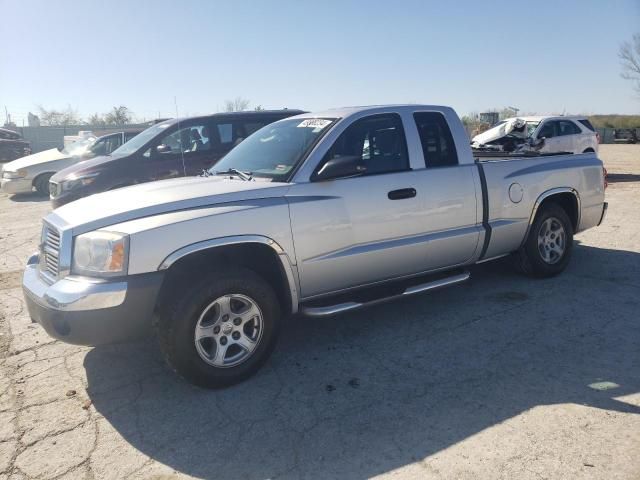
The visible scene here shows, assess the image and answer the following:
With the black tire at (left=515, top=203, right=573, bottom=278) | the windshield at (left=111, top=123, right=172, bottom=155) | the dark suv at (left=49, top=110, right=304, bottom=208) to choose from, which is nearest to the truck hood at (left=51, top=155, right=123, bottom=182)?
the dark suv at (left=49, top=110, right=304, bottom=208)

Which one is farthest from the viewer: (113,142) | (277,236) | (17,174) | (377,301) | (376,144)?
(17,174)

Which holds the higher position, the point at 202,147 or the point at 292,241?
the point at 202,147

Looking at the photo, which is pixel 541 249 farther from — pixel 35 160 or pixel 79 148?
pixel 35 160

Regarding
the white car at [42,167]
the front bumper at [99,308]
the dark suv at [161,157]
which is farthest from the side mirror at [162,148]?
the white car at [42,167]

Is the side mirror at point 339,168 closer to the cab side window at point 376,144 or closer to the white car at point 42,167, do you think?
the cab side window at point 376,144

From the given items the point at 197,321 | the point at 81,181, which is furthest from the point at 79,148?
the point at 197,321

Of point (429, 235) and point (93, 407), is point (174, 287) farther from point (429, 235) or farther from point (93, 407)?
point (429, 235)

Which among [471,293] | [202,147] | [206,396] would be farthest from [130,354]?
[202,147]

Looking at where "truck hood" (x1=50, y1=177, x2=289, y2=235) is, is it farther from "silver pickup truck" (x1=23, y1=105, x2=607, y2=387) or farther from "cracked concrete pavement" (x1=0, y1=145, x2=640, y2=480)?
"cracked concrete pavement" (x1=0, y1=145, x2=640, y2=480)

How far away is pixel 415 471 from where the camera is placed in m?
2.61

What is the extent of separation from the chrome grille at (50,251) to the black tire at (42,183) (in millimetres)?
11363

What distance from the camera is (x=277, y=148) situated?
14.1 feet

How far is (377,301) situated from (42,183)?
12.8 metres

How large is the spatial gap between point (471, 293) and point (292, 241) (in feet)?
8.15
